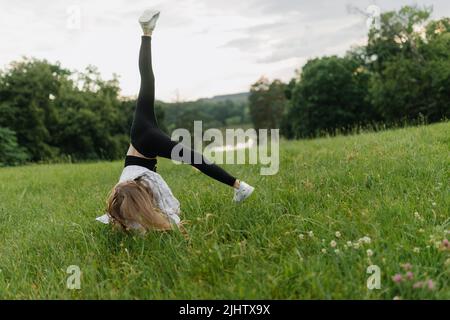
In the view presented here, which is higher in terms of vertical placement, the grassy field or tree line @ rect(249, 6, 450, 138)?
tree line @ rect(249, 6, 450, 138)

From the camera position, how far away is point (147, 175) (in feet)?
14.3

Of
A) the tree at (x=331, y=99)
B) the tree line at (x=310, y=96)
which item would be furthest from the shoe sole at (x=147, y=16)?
the tree at (x=331, y=99)

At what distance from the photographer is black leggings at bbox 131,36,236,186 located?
4160 mm

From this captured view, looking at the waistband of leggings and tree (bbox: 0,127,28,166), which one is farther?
tree (bbox: 0,127,28,166)

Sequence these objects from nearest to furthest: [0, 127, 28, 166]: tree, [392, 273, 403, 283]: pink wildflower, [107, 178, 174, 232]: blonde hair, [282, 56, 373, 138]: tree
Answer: [392, 273, 403, 283]: pink wildflower
[107, 178, 174, 232]: blonde hair
[0, 127, 28, 166]: tree
[282, 56, 373, 138]: tree

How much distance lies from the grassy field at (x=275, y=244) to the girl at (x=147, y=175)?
0.18m

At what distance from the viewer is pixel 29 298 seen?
3.49m

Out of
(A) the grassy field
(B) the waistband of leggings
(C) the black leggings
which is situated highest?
(C) the black leggings

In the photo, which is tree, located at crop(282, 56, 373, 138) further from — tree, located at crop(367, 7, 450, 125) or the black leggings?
the black leggings

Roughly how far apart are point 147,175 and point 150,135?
44 centimetres

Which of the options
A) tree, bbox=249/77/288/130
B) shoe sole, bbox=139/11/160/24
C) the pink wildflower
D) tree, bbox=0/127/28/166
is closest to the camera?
the pink wildflower

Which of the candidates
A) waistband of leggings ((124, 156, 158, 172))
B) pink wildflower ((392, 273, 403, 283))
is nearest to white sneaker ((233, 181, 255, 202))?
waistband of leggings ((124, 156, 158, 172))
